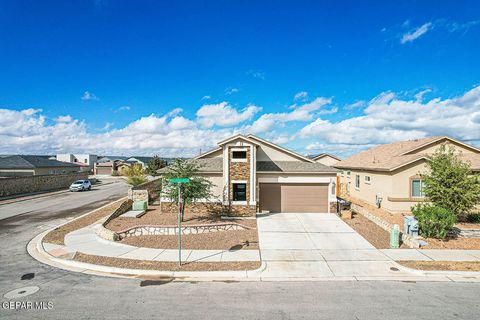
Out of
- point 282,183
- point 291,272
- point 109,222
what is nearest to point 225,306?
point 291,272

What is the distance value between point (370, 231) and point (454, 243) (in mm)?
3786

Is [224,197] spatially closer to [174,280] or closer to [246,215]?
[246,215]

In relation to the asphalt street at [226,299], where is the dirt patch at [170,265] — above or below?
above

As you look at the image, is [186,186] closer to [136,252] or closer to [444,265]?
[136,252]

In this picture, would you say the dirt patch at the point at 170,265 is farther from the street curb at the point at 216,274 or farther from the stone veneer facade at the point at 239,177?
the stone veneer facade at the point at 239,177

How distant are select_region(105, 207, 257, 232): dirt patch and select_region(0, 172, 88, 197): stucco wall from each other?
67.6 ft

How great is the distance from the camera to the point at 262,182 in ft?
65.0

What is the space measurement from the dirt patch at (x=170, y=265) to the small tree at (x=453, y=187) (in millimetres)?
12358

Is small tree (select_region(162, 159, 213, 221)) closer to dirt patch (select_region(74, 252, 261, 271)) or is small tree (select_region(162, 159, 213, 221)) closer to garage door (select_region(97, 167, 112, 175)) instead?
dirt patch (select_region(74, 252, 261, 271))

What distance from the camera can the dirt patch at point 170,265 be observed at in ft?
31.7

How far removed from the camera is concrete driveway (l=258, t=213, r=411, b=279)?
9578 millimetres

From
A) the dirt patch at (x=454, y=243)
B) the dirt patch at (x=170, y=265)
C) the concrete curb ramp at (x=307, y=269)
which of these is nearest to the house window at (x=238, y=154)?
the concrete curb ramp at (x=307, y=269)

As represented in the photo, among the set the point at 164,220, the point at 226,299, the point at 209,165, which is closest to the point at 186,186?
the point at 164,220

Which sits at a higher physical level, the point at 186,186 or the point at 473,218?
the point at 186,186
